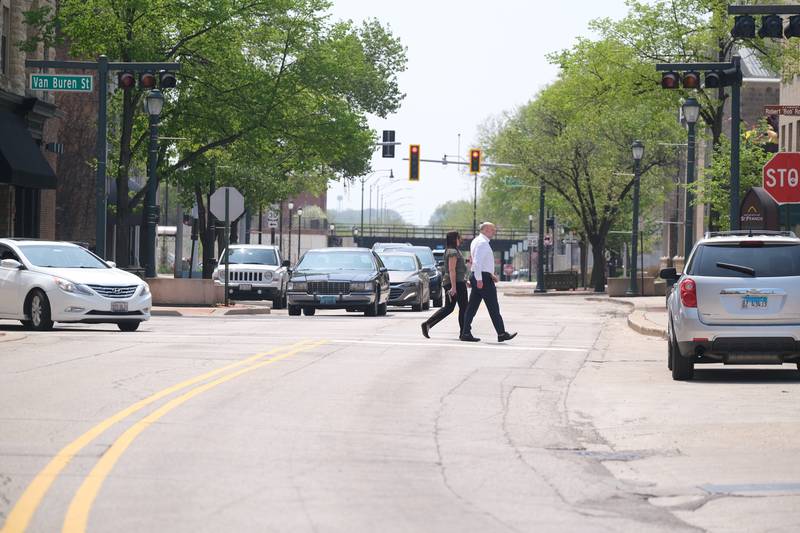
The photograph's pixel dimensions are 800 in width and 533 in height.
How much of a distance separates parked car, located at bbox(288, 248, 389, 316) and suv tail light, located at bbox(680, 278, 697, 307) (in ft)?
53.8

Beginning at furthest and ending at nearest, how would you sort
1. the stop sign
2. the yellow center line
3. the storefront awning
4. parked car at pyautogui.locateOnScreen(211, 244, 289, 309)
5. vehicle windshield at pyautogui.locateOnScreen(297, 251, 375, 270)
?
parked car at pyautogui.locateOnScreen(211, 244, 289, 309), the storefront awning, vehicle windshield at pyautogui.locateOnScreen(297, 251, 375, 270), the stop sign, the yellow center line

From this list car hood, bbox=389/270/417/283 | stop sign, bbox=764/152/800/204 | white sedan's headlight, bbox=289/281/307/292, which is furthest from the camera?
car hood, bbox=389/270/417/283

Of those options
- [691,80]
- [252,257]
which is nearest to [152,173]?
[252,257]

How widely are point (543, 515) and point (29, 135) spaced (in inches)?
1409

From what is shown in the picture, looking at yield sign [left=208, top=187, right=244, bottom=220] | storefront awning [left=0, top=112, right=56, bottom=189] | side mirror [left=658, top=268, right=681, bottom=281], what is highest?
storefront awning [left=0, top=112, right=56, bottom=189]

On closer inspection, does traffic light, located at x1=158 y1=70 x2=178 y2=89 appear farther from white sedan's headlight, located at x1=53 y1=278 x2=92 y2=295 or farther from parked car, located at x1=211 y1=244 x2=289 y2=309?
white sedan's headlight, located at x1=53 y1=278 x2=92 y2=295

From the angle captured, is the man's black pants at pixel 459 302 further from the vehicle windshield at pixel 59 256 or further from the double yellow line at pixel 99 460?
the double yellow line at pixel 99 460

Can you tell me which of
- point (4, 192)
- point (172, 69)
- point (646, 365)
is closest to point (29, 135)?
point (4, 192)

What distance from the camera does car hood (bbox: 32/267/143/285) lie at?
24.2 meters

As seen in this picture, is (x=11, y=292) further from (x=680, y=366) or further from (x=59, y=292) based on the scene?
(x=680, y=366)

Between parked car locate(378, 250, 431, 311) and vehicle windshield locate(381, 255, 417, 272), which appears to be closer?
parked car locate(378, 250, 431, 311)

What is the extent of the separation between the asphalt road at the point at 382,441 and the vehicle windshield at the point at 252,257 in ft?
67.1

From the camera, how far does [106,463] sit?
9844mm

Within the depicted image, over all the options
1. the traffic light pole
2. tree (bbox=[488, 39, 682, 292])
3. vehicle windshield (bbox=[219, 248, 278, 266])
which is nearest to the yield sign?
the traffic light pole
